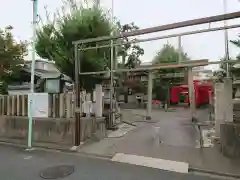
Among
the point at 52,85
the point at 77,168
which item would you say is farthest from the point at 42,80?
the point at 77,168

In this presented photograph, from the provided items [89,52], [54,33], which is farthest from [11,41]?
[89,52]

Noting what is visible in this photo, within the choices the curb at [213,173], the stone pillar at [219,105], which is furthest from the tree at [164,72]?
the curb at [213,173]

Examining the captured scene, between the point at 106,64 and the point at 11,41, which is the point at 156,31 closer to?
the point at 106,64

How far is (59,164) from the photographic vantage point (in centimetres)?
703

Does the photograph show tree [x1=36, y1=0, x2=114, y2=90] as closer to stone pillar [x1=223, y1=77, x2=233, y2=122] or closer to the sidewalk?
the sidewalk

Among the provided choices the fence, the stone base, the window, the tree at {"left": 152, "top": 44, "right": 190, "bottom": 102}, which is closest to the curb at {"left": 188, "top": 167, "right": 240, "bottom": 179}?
the stone base

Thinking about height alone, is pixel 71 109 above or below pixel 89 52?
below

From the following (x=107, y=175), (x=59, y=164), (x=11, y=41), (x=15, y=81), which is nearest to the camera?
(x=107, y=175)

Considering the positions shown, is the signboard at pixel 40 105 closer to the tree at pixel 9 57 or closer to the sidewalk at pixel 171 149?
the sidewalk at pixel 171 149

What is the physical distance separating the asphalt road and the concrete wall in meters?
1.04

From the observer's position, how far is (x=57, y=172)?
248 inches

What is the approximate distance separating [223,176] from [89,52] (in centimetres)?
725

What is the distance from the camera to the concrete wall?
9125mm

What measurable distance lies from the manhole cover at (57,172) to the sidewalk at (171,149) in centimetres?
146
